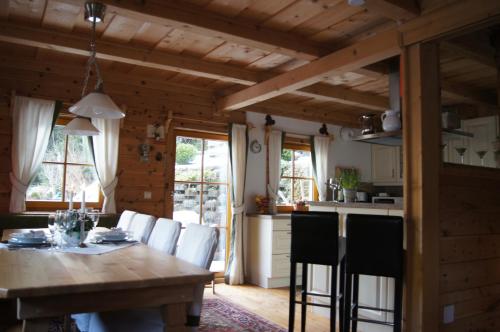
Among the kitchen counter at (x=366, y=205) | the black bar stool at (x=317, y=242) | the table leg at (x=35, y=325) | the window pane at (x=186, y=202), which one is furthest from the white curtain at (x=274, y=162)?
the table leg at (x=35, y=325)

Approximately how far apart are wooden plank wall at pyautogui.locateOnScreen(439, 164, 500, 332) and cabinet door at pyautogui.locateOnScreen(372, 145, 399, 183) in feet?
10.3

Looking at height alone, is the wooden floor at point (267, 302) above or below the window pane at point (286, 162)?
below

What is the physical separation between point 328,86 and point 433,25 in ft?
7.40

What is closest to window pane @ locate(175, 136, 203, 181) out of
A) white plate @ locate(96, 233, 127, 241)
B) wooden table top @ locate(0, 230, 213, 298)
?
white plate @ locate(96, 233, 127, 241)

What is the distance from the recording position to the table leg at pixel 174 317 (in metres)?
1.65

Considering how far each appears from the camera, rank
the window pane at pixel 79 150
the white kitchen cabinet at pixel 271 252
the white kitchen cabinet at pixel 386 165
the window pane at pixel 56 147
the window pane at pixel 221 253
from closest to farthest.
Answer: the window pane at pixel 56 147 → the window pane at pixel 79 150 → the white kitchen cabinet at pixel 271 252 → the window pane at pixel 221 253 → the white kitchen cabinet at pixel 386 165

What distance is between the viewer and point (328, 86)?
4.84 m

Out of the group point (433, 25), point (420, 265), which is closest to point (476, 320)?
point (420, 265)

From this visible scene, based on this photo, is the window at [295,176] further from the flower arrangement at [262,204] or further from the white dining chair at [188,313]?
the white dining chair at [188,313]

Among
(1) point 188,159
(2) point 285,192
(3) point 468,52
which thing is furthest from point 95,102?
(2) point 285,192

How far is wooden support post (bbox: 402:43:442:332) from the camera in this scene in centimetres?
257

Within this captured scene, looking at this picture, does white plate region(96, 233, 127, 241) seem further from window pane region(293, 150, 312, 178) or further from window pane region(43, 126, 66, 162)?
window pane region(293, 150, 312, 178)

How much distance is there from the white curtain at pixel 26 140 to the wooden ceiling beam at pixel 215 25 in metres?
1.83

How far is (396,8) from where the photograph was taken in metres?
2.56
